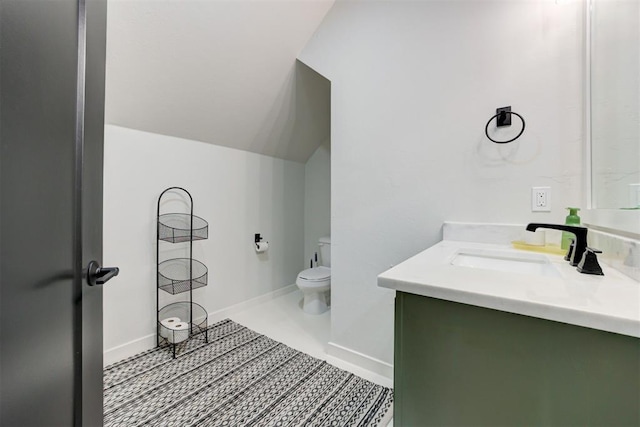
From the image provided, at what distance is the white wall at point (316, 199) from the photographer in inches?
125

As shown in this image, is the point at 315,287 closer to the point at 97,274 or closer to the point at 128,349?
the point at 128,349

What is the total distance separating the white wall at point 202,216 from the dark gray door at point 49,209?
1.23m

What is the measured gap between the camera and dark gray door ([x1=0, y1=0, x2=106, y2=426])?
0.42 m

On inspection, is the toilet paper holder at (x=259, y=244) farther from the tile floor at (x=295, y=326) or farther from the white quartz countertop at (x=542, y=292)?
the white quartz countertop at (x=542, y=292)

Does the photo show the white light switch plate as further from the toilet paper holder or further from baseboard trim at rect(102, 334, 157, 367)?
baseboard trim at rect(102, 334, 157, 367)

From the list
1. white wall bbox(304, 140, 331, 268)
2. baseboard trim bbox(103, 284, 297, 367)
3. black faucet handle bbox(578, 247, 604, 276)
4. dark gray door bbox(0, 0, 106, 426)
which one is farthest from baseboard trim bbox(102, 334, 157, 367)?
black faucet handle bbox(578, 247, 604, 276)

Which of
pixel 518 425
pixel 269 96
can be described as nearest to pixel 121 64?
pixel 269 96

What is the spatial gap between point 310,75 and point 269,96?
1.35 ft

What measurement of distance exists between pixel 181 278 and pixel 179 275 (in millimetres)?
29

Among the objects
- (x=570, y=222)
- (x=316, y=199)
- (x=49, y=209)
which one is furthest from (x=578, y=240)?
(x=316, y=199)

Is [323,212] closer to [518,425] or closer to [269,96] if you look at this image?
[269,96]

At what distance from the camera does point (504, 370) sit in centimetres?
58

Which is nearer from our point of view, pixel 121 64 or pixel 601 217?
pixel 601 217

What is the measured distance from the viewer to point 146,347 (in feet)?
6.15
